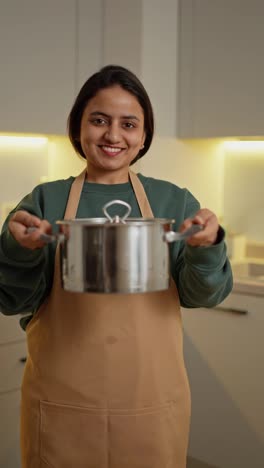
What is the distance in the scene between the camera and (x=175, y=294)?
147cm

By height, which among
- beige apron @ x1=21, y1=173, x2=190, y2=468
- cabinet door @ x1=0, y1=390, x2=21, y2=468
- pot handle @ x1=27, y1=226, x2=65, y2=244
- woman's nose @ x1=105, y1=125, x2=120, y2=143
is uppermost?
woman's nose @ x1=105, y1=125, x2=120, y2=143

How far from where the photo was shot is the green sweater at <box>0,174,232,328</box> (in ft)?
4.31

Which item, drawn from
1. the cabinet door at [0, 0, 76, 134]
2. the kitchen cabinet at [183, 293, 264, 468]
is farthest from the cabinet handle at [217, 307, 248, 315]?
the cabinet door at [0, 0, 76, 134]

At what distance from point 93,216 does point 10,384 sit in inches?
47.4

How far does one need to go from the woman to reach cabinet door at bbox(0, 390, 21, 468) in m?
1.03

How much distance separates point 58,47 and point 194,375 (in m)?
1.32

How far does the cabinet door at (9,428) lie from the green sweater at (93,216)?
102 cm

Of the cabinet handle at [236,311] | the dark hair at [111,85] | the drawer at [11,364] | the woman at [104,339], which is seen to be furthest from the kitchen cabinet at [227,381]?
the dark hair at [111,85]

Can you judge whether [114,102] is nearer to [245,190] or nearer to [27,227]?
[27,227]

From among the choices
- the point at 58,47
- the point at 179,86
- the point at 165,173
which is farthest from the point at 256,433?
the point at 58,47

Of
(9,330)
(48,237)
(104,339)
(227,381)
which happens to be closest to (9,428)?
(9,330)

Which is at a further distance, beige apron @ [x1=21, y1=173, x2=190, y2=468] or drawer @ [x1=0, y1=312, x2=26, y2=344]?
drawer @ [x1=0, y1=312, x2=26, y2=344]

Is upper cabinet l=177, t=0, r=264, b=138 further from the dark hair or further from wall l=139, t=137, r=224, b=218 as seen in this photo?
the dark hair

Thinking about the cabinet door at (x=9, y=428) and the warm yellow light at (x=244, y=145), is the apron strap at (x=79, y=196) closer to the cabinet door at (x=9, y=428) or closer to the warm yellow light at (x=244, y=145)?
the cabinet door at (x=9, y=428)
